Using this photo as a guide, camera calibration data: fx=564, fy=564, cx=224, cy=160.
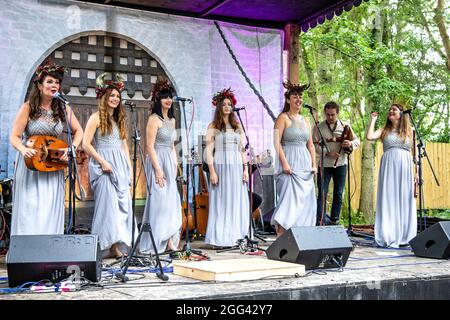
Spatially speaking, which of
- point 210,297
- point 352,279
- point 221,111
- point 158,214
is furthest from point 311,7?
point 210,297

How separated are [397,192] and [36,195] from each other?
4638 mm

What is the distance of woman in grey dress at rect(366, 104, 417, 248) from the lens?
24.8 ft

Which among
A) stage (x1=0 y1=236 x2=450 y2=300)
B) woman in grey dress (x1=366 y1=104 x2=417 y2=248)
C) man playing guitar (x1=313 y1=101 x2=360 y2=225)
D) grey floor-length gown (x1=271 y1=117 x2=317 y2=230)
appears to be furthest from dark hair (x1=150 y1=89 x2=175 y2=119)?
woman in grey dress (x1=366 y1=104 x2=417 y2=248)

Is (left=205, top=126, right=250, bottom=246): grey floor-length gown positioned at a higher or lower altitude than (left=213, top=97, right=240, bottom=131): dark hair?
lower

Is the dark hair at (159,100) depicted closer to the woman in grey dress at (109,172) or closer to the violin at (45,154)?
the woman in grey dress at (109,172)

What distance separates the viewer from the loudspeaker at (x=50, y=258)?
424 cm

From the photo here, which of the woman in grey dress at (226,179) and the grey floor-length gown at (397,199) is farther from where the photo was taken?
the grey floor-length gown at (397,199)

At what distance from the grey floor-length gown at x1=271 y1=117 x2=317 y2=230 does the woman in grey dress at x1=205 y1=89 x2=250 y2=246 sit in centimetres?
49

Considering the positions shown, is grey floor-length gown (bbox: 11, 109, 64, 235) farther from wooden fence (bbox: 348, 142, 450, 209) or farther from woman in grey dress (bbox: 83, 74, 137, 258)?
wooden fence (bbox: 348, 142, 450, 209)

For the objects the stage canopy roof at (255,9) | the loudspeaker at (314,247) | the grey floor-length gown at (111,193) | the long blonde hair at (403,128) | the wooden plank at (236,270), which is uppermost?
the stage canopy roof at (255,9)

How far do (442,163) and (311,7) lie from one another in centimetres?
833

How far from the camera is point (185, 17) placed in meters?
9.16

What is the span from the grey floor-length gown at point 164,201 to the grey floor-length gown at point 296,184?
1373 millimetres

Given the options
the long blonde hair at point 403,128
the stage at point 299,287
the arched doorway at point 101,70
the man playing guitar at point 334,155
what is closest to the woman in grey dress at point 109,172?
the stage at point 299,287
